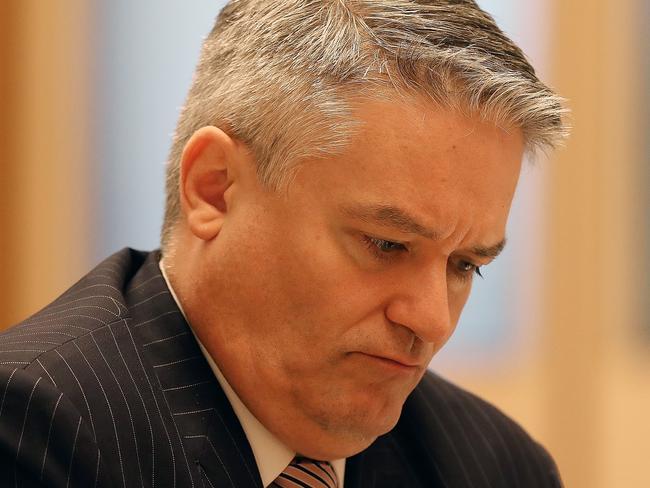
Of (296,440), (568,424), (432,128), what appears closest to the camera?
(432,128)

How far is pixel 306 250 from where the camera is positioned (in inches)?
60.6

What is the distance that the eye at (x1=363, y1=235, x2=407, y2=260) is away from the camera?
1.54 m

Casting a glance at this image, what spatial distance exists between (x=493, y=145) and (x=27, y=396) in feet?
2.64

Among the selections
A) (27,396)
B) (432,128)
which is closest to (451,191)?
(432,128)

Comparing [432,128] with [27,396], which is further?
[432,128]

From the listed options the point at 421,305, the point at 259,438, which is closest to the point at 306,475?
the point at 259,438

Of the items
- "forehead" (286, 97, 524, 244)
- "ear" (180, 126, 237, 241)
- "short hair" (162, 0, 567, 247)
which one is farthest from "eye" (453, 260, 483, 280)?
"ear" (180, 126, 237, 241)

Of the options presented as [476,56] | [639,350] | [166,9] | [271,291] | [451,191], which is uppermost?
[166,9]

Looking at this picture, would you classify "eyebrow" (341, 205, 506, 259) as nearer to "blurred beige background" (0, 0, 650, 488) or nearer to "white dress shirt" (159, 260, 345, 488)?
"white dress shirt" (159, 260, 345, 488)

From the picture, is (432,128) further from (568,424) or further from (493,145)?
(568,424)

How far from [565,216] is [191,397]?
9.49 feet

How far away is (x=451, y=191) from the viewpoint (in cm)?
153

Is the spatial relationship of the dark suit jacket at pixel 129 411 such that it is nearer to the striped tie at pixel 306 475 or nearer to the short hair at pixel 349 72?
the striped tie at pixel 306 475

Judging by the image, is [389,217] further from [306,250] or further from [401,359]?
[401,359]
